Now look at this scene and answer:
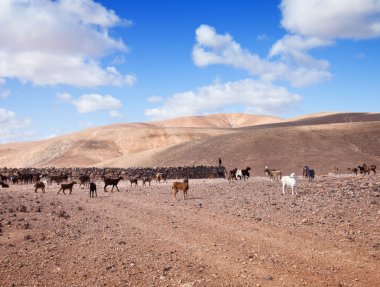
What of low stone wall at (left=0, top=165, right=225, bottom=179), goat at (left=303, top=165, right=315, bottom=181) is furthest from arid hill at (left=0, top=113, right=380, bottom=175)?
goat at (left=303, top=165, right=315, bottom=181)

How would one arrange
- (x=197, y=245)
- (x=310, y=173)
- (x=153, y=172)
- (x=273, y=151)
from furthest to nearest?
(x=273, y=151) < (x=153, y=172) < (x=310, y=173) < (x=197, y=245)

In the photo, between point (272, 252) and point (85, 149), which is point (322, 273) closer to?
point (272, 252)

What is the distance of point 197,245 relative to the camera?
13.3 m

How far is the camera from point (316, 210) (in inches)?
743

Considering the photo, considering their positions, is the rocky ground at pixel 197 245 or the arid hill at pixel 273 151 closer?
the rocky ground at pixel 197 245

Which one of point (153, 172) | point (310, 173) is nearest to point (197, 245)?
point (310, 173)

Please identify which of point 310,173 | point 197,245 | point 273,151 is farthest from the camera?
point 273,151

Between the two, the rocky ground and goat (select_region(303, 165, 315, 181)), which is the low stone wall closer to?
goat (select_region(303, 165, 315, 181))

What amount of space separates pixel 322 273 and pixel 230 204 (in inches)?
464

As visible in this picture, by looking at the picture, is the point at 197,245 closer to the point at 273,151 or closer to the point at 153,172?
the point at 153,172

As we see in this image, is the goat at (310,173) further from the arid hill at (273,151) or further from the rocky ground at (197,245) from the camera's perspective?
the arid hill at (273,151)

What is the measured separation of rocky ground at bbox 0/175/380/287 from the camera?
1045 centimetres

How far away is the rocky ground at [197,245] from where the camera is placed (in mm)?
10453

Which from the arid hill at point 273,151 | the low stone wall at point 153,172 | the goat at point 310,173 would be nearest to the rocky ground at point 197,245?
the goat at point 310,173
